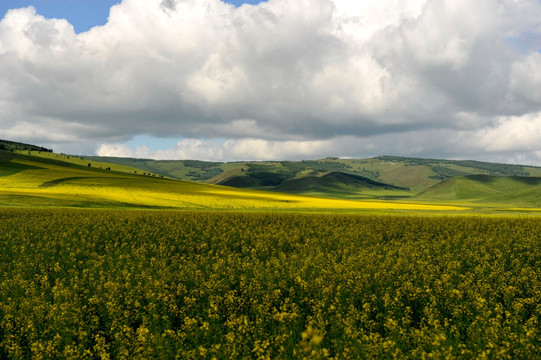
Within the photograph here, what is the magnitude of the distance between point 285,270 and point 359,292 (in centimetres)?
452

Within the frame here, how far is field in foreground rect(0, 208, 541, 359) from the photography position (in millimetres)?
11109

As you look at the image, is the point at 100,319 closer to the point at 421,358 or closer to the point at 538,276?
the point at 421,358

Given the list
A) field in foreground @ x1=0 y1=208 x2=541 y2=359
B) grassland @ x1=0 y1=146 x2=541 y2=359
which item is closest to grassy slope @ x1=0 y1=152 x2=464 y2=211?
grassland @ x1=0 y1=146 x2=541 y2=359

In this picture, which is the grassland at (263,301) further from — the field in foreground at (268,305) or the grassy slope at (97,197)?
the grassy slope at (97,197)

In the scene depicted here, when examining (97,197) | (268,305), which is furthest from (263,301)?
(97,197)

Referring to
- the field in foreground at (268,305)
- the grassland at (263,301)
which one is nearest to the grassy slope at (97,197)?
the grassland at (263,301)

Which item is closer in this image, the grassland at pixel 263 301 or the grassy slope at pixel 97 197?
the grassland at pixel 263 301

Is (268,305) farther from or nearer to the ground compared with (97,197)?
farther from the ground

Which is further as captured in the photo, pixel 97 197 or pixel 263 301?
pixel 97 197

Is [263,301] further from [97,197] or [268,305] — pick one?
[97,197]

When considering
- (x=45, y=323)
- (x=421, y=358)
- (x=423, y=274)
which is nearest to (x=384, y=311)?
(x=423, y=274)

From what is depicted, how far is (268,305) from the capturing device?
14094 mm

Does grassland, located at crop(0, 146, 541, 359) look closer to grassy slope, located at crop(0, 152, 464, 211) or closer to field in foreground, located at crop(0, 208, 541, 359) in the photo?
field in foreground, located at crop(0, 208, 541, 359)

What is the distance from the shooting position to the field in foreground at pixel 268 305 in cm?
1111
